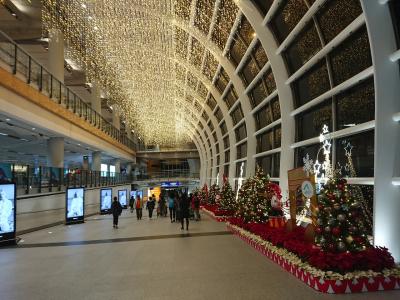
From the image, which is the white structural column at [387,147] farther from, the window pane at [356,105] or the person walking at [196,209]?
the person walking at [196,209]

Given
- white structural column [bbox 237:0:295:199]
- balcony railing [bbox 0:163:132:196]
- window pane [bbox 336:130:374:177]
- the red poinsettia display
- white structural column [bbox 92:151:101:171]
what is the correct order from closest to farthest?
the red poinsettia display → window pane [bbox 336:130:374:177] → white structural column [bbox 237:0:295:199] → balcony railing [bbox 0:163:132:196] → white structural column [bbox 92:151:101:171]

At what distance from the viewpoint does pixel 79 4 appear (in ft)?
47.5

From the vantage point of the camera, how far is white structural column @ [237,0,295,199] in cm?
1296

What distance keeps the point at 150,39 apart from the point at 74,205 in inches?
348

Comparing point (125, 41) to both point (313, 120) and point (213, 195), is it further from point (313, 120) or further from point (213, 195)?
point (213, 195)

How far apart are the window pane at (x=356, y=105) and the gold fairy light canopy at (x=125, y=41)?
8.28m

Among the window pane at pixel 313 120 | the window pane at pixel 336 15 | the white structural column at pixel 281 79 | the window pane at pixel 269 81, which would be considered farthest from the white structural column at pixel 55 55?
the window pane at pixel 336 15

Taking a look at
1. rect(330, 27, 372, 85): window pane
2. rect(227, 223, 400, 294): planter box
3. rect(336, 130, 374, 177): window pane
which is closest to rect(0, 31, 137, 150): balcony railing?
rect(330, 27, 372, 85): window pane

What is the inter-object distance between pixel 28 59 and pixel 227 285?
14.2 metres

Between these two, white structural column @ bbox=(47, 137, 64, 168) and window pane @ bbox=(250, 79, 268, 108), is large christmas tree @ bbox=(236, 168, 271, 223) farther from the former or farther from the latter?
white structural column @ bbox=(47, 137, 64, 168)

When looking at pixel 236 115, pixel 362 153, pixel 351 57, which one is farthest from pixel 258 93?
pixel 362 153

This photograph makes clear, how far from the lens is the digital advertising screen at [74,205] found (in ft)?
63.5

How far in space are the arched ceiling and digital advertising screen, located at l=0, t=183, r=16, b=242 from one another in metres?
6.57

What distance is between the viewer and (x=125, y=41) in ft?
58.3
